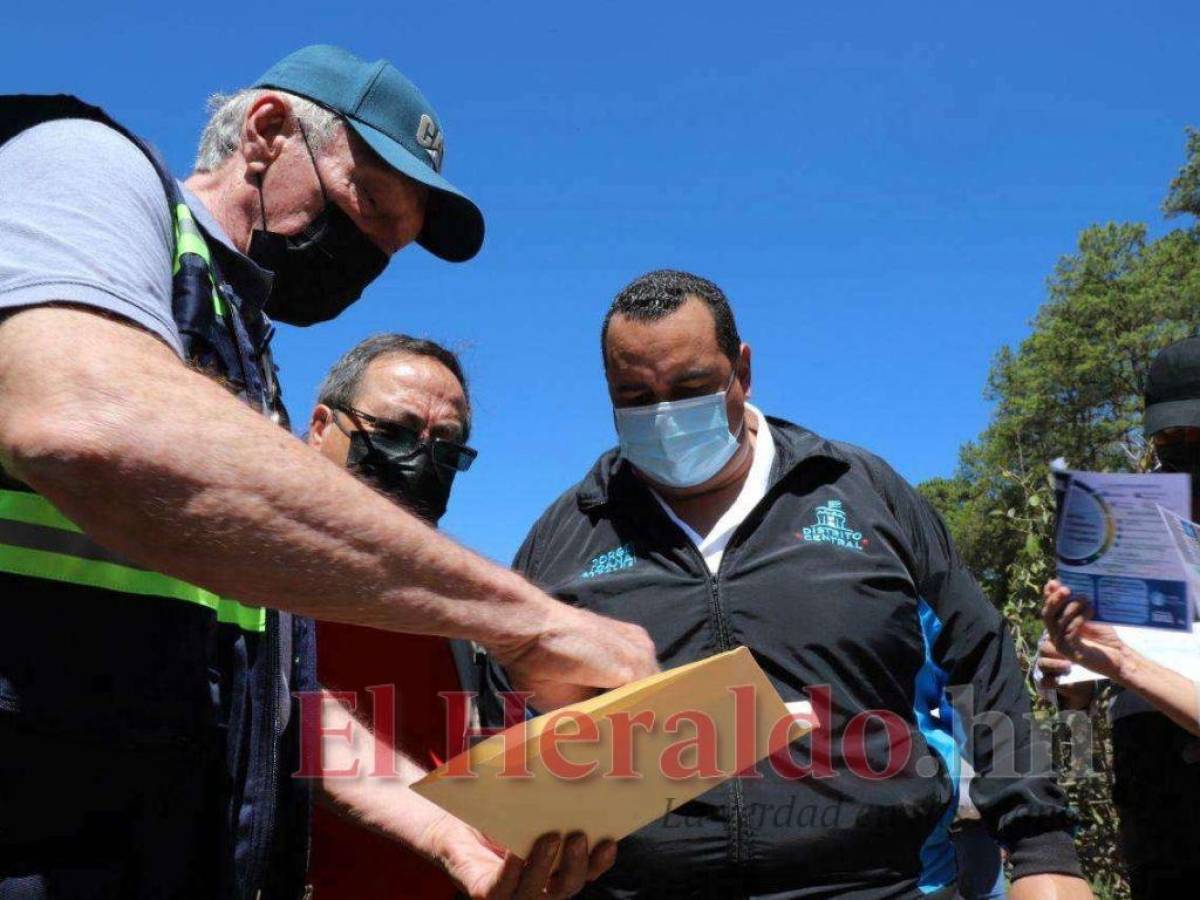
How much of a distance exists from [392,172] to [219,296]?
2.26ft

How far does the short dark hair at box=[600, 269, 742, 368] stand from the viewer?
3.25m

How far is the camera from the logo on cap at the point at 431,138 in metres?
2.26

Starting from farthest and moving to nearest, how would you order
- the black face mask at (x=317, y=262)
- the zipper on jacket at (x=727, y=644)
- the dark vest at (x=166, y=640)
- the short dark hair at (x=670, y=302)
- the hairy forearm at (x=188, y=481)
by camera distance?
1. the short dark hair at (x=670, y=302)
2. the zipper on jacket at (x=727, y=644)
3. the black face mask at (x=317, y=262)
4. the dark vest at (x=166, y=640)
5. the hairy forearm at (x=188, y=481)

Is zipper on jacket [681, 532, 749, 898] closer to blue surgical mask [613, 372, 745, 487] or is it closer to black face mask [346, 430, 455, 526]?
blue surgical mask [613, 372, 745, 487]

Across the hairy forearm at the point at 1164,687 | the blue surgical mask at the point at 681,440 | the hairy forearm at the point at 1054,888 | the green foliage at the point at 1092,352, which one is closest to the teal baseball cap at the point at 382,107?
the blue surgical mask at the point at 681,440

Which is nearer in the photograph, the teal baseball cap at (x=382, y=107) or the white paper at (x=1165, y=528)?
the teal baseball cap at (x=382, y=107)

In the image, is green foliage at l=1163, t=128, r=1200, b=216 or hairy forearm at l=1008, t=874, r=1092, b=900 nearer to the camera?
hairy forearm at l=1008, t=874, r=1092, b=900

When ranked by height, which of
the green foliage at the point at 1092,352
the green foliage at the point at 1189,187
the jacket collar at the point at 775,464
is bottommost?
the jacket collar at the point at 775,464

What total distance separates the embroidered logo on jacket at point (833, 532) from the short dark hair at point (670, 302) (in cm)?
63

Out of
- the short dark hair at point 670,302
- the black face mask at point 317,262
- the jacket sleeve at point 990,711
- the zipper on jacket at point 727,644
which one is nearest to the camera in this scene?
the black face mask at point 317,262

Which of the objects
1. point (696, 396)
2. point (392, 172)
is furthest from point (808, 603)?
point (392, 172)

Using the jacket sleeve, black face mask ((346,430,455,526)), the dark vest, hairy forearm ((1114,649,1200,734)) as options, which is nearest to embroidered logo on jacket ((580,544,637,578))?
black face mask ((346,430,455,526))

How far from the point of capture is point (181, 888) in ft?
4.76

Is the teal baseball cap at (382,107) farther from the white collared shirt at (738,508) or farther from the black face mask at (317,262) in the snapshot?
the white collared shirt at (738,508)
